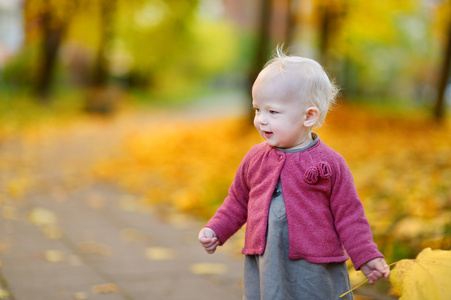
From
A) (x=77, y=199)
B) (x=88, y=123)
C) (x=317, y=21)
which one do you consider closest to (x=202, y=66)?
(x=317, y=21)

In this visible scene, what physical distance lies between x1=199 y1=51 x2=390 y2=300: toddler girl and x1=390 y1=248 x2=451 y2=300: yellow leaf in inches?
2.9

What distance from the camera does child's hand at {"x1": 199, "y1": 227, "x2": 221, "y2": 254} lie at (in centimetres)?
229

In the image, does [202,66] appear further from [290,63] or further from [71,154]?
[290,63]

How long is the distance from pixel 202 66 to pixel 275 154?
3391cm

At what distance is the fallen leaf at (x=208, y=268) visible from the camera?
13.2 feet

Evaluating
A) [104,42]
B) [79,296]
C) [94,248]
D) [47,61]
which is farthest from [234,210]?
[47,61]

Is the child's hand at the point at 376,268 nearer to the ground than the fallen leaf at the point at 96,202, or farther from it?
farther from it

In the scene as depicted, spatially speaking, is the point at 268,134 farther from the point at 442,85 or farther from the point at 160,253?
Result: the point at 442,85

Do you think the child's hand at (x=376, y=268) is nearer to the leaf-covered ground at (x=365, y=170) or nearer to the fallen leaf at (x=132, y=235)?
the leaf-covered ground at (x=365, y=170)

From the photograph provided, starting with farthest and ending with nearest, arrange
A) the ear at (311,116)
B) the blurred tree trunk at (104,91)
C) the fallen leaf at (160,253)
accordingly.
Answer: the blurred tree trunk at (104,91) → the fallen leaf at (160,253) → the ear at (311,116)

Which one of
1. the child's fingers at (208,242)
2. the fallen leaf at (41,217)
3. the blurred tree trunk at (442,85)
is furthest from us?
the blurred tree trunk at (442,85)

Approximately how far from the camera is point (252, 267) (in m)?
2.29

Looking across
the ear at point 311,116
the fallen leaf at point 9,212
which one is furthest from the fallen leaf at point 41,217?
the ear at point 311,116

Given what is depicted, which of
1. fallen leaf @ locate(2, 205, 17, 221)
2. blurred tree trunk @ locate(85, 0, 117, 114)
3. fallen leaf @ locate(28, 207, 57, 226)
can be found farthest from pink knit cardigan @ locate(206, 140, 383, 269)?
blurred tree trunk @ locate(85, 0, 117, 114)
